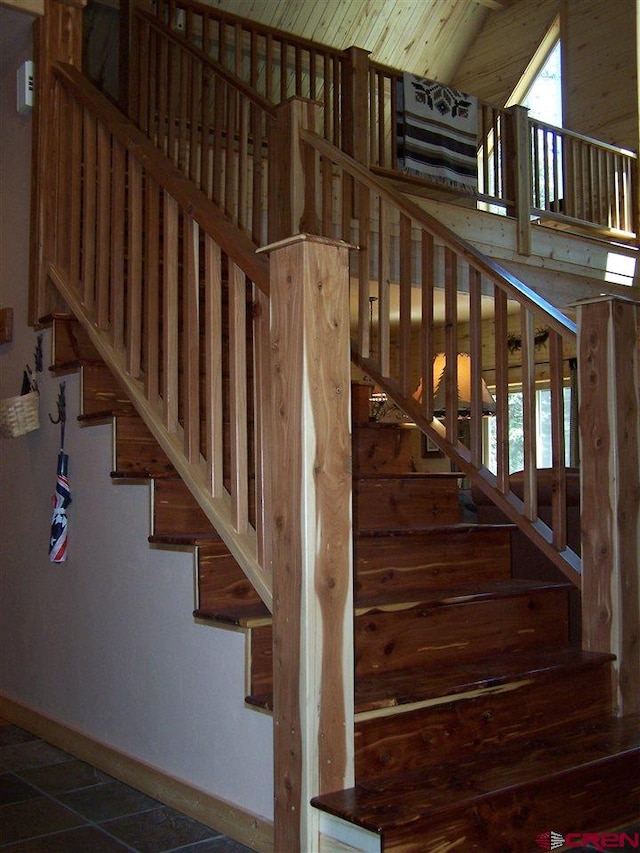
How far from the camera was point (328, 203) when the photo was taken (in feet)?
12.0

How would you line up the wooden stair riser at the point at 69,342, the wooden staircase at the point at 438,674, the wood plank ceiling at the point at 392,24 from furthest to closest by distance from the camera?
1. the wood plank ceiling at the point at 392,24
2. the wooden stair riser at the point at 69,342
3. the wooden staircase at the point at 438,674

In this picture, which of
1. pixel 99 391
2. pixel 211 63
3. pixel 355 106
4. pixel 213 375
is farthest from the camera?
pixel 355 106

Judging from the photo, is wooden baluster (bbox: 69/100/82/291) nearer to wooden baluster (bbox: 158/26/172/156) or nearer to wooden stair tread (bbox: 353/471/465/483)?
wooden stair tread (bbox: 353/471/465/483)

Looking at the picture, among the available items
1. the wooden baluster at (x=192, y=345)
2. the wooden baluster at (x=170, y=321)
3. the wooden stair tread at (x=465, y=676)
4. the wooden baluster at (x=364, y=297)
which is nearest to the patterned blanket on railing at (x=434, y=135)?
the wooden baluster at (x=364, y=297)

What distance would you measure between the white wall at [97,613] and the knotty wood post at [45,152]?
0.39 ft

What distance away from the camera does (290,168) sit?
3773mm

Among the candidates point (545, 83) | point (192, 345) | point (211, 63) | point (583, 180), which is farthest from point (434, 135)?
point (192, 345)

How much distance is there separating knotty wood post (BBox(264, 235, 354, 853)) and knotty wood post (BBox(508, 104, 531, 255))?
16.2 feet

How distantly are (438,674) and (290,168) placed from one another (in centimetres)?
221

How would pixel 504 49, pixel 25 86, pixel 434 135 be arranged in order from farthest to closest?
pixel 504 49 → pixel 434 135 → pixel 25 86

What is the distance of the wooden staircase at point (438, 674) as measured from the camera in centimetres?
207

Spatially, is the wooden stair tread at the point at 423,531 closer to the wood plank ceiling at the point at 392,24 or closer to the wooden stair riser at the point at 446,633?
the wooden stair riser at the point at 446,633

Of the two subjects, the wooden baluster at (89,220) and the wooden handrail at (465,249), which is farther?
the wooden baluster at (89,220)

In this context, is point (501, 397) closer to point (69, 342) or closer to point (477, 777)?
point (477, 777)
